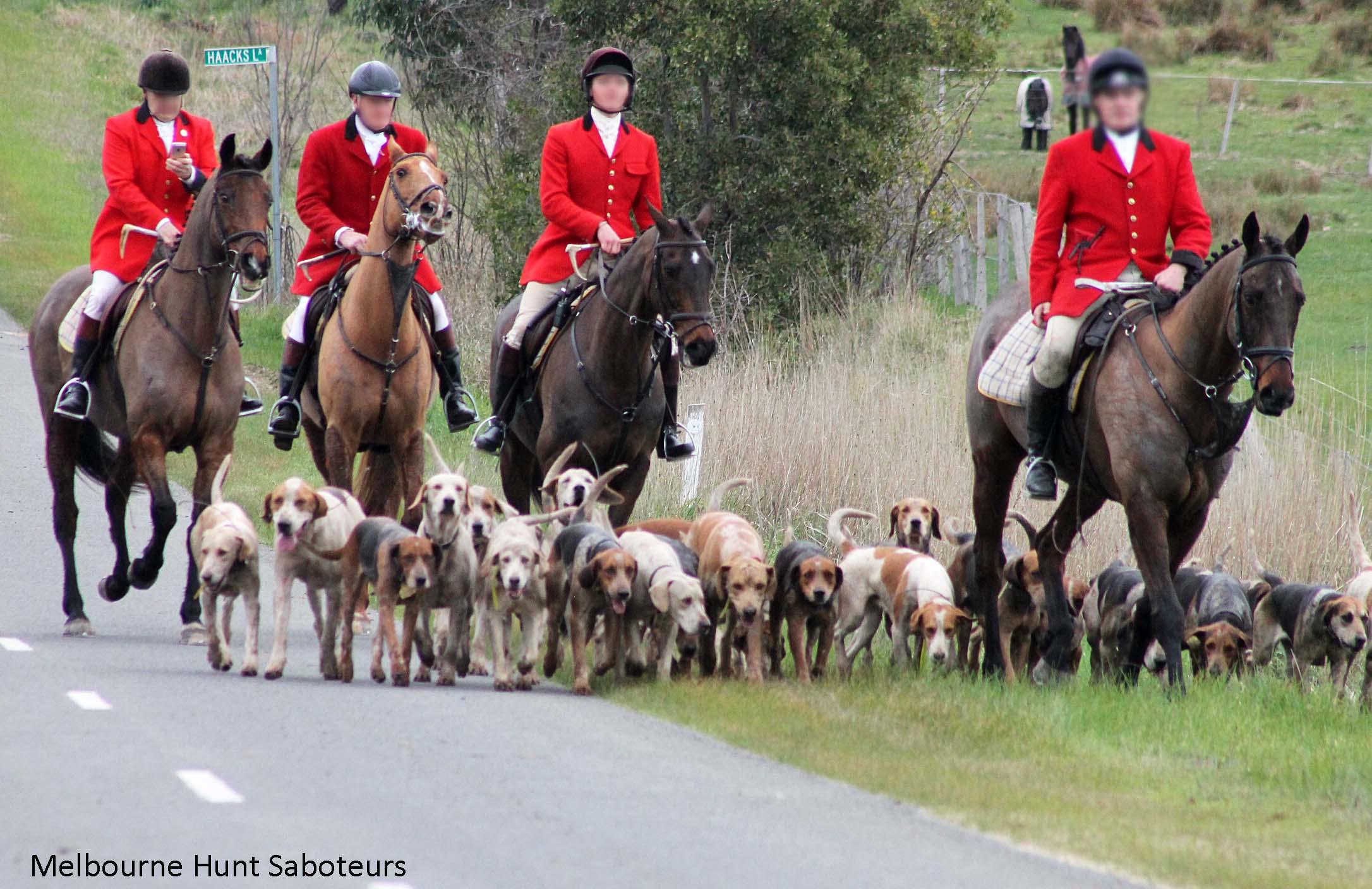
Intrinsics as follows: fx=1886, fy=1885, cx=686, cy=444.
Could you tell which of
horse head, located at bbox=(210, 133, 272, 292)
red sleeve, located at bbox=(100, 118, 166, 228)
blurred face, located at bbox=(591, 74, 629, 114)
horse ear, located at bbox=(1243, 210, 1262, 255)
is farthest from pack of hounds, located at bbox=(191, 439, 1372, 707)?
blurred face, located at bbox=(591, 74, 629, 114)

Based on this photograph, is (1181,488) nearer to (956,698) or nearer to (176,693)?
(956,698)

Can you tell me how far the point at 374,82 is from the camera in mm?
11617

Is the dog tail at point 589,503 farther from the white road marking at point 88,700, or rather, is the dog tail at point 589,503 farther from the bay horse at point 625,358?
the white road marking at point 88,700

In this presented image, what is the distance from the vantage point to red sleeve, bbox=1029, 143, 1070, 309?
9703 millimetres

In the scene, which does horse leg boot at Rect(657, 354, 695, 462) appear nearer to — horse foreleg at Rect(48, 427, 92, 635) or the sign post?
the sign post

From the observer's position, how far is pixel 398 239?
10812mm

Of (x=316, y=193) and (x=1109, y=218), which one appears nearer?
(x=1109, y=218)

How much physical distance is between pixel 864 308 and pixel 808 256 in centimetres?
80

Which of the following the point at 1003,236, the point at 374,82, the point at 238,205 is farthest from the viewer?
the point at 1003,236

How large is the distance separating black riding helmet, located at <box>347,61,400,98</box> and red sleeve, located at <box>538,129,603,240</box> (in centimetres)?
101

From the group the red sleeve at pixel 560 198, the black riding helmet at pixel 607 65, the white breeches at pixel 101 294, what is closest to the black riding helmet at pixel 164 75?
the white breeches at pixel 101 294

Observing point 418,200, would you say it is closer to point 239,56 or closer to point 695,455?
point 695,455

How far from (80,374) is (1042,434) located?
5.66m

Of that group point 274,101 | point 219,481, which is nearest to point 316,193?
point 219,481
